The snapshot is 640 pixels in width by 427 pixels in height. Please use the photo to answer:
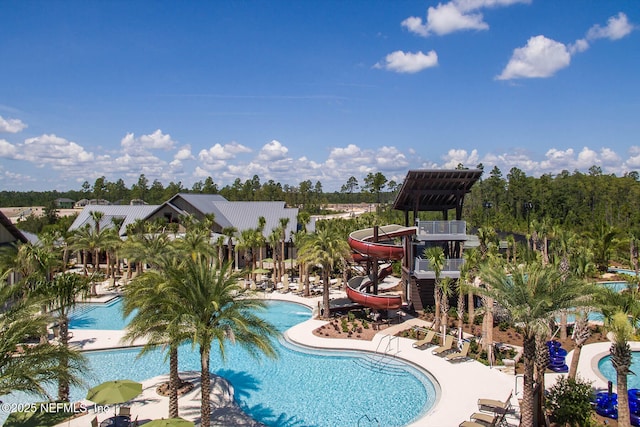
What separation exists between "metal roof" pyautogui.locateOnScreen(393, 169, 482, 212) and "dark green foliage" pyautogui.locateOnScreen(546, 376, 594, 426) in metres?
16.8

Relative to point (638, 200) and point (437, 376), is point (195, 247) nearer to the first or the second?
point (437, 376)

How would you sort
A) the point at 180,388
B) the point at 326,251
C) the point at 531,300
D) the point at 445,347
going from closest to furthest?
the point at 531,300
the point at 180,388
the point at 445,347
the point at 326,251

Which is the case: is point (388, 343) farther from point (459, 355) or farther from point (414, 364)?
point (459, 355)

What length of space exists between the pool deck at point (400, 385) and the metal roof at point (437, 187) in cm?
975

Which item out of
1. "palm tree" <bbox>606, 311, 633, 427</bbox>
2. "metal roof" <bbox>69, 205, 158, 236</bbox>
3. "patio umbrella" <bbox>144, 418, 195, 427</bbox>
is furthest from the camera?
"metal roof" <bbox>69, 205, 158, 236</bbox>

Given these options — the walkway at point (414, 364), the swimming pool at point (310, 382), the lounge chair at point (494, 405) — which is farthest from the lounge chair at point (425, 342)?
the lounge chair at point (494, 405)

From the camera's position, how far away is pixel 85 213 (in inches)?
2281

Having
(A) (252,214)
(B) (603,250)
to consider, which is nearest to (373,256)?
(A) (252,214)

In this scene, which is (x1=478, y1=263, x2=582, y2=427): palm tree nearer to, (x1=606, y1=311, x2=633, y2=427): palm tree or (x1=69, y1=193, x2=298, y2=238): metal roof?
(x1=606, y1=311, x2=633, y2=427): palm tree

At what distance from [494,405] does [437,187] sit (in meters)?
18.3

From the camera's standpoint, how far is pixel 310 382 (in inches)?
811

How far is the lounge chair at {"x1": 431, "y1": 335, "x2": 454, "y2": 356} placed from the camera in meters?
22.4

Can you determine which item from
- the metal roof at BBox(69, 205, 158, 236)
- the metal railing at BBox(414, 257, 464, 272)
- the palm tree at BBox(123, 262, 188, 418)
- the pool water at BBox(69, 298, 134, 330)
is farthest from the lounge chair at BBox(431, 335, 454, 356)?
the metal roof at BBox(69, 205, 158, 236)

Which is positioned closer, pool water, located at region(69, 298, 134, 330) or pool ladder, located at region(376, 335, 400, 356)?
pool ladder, located at region(376, 335, 400, 356)
